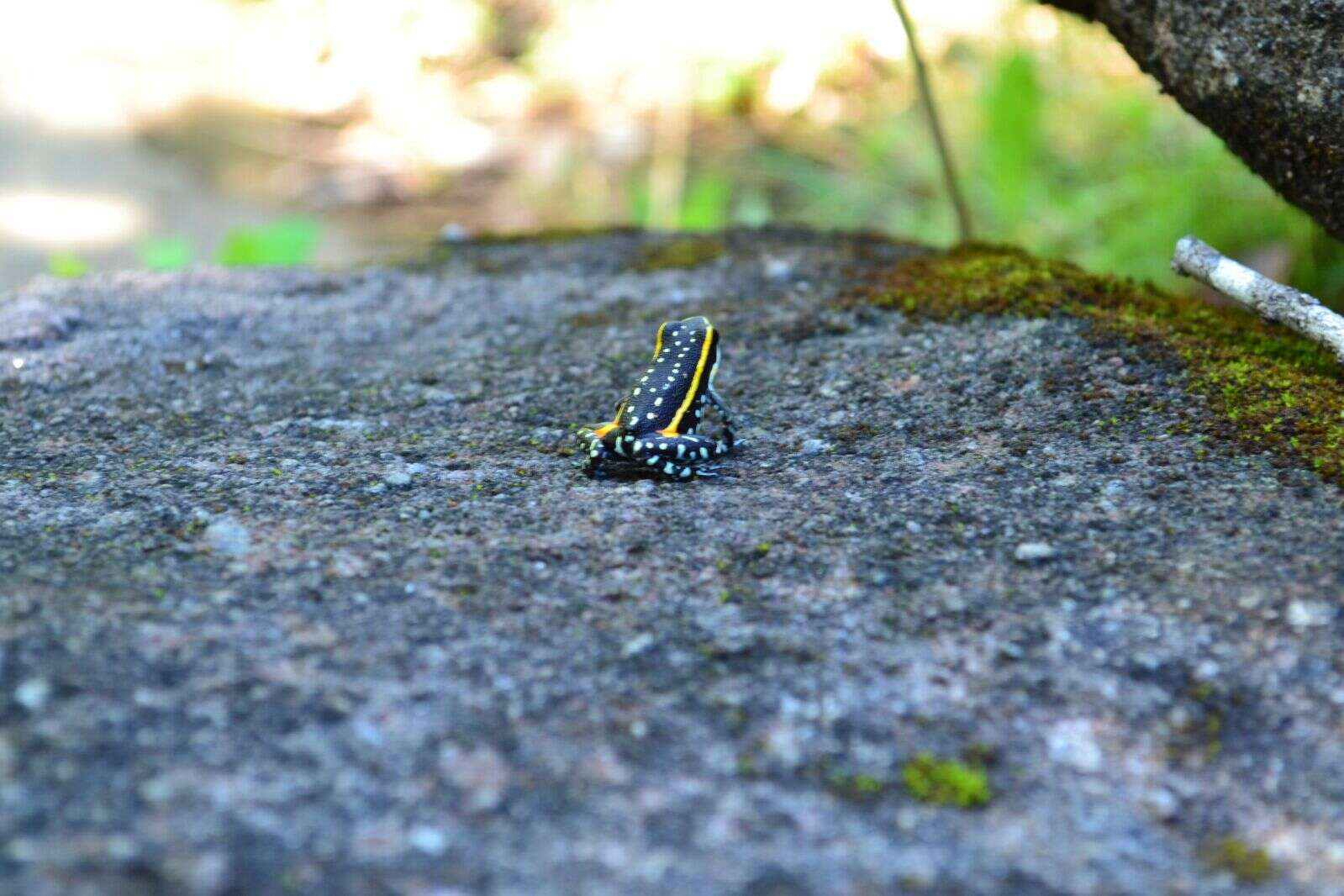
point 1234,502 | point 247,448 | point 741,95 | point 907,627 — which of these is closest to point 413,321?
point 247,448

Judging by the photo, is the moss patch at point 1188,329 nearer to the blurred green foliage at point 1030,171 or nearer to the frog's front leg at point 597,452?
the frog's front leg at point 597,452

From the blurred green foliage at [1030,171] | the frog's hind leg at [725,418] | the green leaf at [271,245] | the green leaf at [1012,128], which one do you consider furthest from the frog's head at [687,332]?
the green leaf at [1012,128]

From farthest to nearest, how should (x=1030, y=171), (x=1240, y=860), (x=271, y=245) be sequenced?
(x=1030, y=171) → (x=271, y=245) → (x=1240, y=860)

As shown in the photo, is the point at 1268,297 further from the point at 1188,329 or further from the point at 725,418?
the point at 725,418

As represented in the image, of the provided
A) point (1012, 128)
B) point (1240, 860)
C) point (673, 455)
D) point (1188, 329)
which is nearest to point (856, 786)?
point (1240, 860)

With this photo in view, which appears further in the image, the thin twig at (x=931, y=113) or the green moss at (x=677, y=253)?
the green moss at (x=677, y=253)
